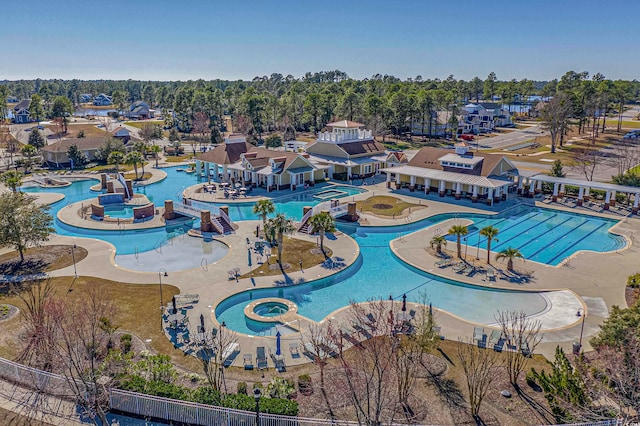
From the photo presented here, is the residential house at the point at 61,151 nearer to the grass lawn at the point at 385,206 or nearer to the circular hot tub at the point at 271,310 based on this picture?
the grass lawn at the point at 385,206

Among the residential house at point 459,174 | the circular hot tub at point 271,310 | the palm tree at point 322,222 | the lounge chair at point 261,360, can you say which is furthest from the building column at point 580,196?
the lounge chair at point 261,360

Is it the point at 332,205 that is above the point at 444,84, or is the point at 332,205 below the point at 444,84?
below

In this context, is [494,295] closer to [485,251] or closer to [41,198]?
[485,251]

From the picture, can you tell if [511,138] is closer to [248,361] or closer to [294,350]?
[294,350]

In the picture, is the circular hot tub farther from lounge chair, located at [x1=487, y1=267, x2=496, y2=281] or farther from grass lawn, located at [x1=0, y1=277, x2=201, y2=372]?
lounge chair, located at [x1=487, y1=267, x2=496, y2=281]

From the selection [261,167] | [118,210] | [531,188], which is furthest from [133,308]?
[531,188]

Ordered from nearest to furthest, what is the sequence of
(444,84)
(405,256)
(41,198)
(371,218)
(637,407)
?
(637,407)
(405,256)
(371,218)
(41,198)
(444,84)

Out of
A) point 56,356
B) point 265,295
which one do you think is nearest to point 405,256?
point 265,295
